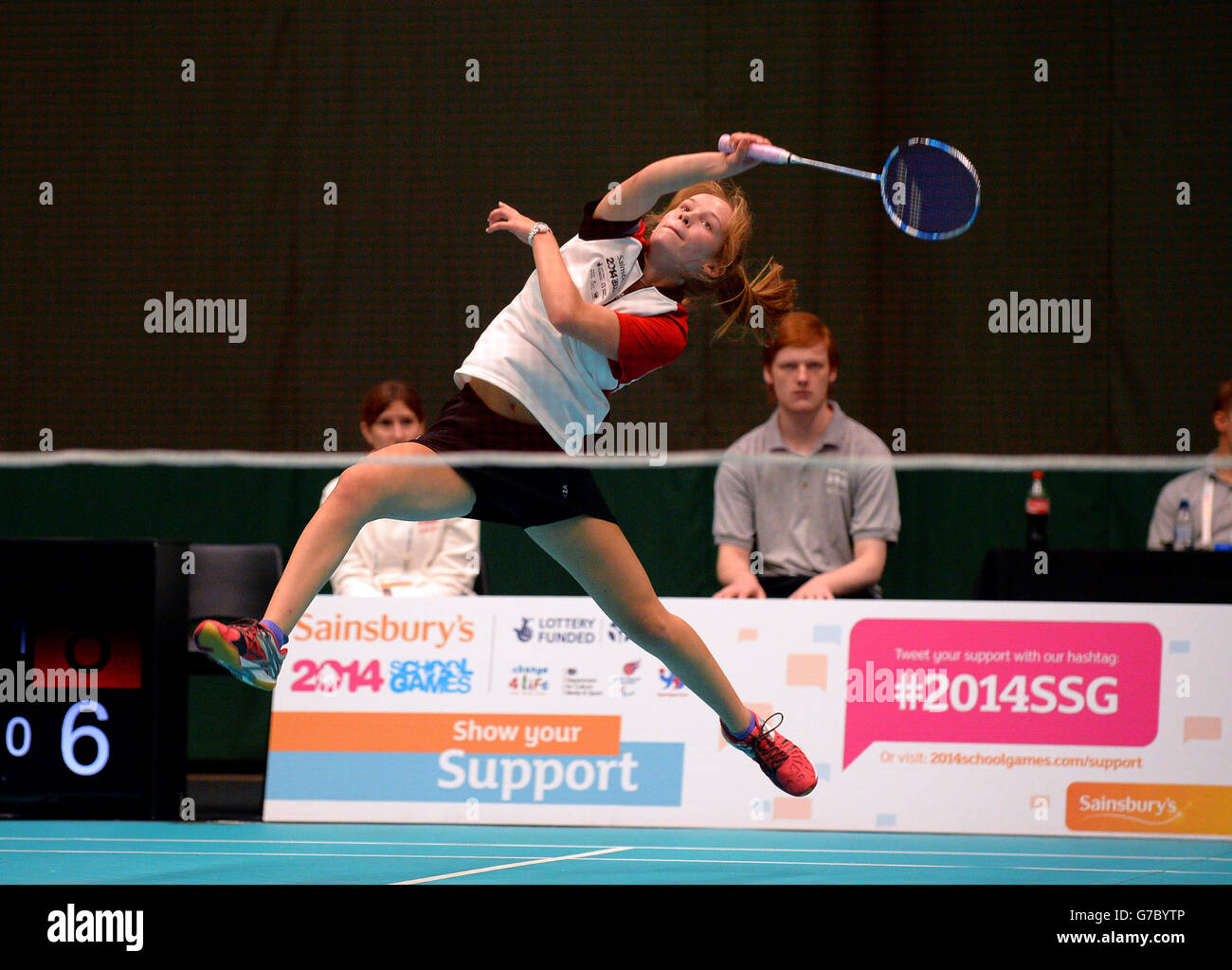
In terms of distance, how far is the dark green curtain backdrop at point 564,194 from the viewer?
6.46m

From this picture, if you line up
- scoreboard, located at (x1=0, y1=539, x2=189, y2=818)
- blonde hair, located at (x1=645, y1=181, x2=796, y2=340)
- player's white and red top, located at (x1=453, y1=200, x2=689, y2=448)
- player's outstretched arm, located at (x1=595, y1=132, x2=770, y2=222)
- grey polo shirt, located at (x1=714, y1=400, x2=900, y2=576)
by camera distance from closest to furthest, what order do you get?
player's outstretched arm, located at (x1=595, y1=132, x2=770, y2=222) < player's white and red top, located at (x1=453, y1=200, x2=689, y2=448) < blonde hair, located at (x1=645, y1=181, x2=796, y2=340) < scoreboard, located at (x1=0, y1=539, x2=189, y2=818) < grey polo shirt, located at (x1=714, y1=400, x2=900, y2=576)

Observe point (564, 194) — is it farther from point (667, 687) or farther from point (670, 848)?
point (670, 848)

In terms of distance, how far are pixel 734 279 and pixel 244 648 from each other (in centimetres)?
158

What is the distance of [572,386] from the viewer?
12.6 ft

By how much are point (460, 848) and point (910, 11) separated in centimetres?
410

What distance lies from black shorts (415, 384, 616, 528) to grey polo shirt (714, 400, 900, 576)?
1.77 metres

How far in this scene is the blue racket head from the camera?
3.96m

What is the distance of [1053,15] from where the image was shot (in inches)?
259

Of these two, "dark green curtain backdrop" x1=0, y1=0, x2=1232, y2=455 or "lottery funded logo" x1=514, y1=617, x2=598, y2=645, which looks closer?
"lottery funded logo" x1=514, y1=617, x2=598, y2=645

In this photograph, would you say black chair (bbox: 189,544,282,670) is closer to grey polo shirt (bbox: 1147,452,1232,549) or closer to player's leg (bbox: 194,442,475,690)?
player's leg (bbox: 194,442,475,690)

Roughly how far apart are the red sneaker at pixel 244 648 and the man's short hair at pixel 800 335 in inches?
98.8

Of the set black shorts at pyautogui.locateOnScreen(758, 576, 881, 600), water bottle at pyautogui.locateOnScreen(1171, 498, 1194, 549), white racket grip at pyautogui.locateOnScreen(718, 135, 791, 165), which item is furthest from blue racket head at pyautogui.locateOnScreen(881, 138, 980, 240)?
water bottle at pyautogui.locateOnScreen(1171, 498, 1194, 549)
